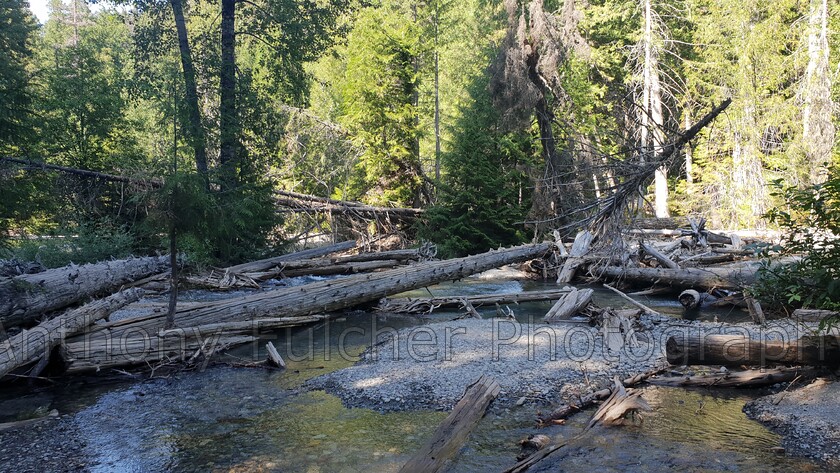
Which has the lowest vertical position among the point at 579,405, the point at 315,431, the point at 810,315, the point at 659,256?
the point at 315,431

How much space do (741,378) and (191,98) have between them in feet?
48.3

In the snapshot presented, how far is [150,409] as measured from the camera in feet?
20.0

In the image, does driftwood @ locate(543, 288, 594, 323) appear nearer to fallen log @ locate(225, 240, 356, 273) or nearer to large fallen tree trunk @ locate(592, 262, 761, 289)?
large fallen tree trunk @ locate(592, 262, 761, 289)

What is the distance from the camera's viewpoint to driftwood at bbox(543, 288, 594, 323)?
9922mm

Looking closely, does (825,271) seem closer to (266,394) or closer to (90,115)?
(266,394)

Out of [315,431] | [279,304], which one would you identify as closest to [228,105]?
[279,304]

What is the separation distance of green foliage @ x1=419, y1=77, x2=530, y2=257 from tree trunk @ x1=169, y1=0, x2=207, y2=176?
354 inches

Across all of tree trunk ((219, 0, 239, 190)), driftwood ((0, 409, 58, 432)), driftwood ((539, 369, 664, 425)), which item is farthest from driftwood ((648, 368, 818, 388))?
tree trunk ((219, 0, 239, 190))

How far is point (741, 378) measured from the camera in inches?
252

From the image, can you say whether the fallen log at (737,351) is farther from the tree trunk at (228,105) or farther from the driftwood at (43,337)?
the tree trunk at (228,105)

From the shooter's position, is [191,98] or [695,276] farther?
[191,98]

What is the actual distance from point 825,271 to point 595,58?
23963 mm

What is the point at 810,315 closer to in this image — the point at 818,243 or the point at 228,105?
the point at 818,243

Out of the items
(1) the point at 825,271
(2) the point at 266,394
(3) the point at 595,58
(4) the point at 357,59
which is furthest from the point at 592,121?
(2) the point at 266,394
